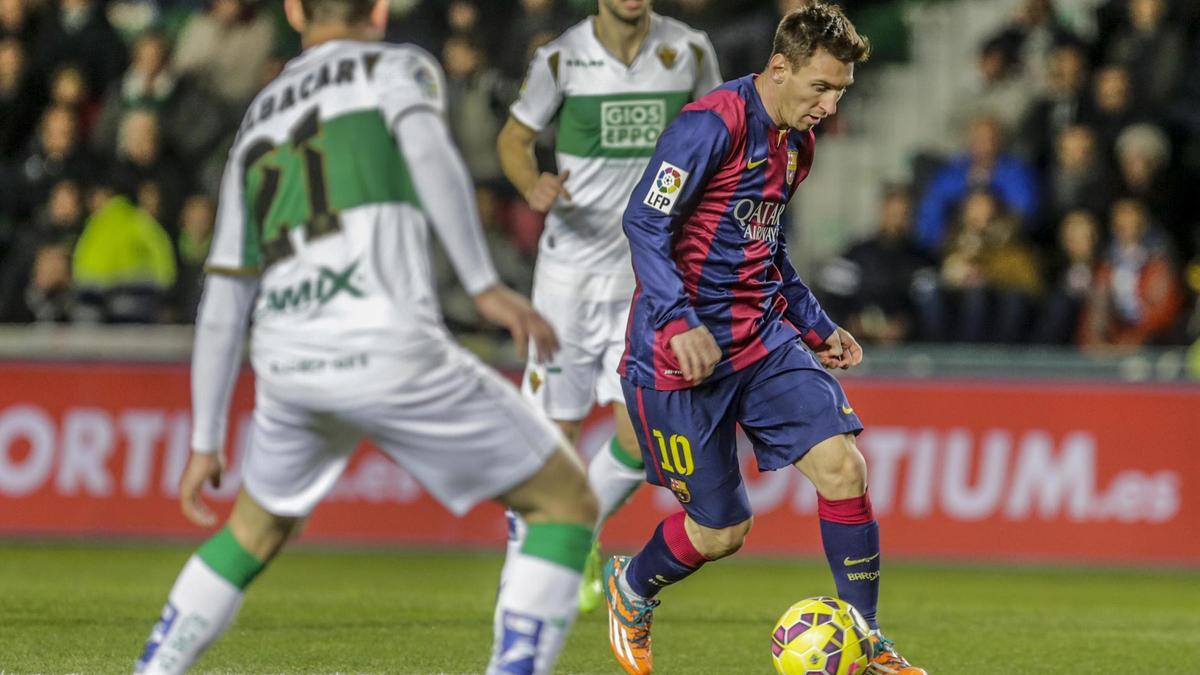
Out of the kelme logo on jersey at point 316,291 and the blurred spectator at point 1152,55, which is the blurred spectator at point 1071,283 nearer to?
the blurred spectator at point 1152,55

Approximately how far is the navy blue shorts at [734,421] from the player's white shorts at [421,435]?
1478 mm

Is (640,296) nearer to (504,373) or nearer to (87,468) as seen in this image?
(504,373)

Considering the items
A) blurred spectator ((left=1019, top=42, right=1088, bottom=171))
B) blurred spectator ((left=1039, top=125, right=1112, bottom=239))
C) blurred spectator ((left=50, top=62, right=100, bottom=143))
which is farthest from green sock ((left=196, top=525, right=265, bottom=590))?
blurred spectator ((left=1019, top=42, right=1088, bottom=171))

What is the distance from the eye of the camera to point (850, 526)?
6145 millimetres

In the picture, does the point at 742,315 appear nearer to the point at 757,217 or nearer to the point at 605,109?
the point at 757,217

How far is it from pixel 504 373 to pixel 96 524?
8.94 ft

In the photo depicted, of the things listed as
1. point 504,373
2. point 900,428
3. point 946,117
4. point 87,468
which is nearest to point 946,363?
point 900,428

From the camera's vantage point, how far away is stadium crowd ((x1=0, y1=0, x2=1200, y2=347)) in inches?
502

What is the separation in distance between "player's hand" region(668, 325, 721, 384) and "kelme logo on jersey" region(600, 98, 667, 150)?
7.44ft

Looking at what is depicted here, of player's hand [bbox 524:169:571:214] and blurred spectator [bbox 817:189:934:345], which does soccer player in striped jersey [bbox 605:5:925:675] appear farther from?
blurred spectator [bbox 817:189:934:345]

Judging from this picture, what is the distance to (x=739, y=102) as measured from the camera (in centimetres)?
609

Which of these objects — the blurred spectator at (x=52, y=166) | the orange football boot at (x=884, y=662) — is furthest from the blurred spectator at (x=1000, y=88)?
the orange football boot at (x=884, y=662)

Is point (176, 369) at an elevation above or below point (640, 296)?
below

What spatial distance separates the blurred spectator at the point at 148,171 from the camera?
13586mm
